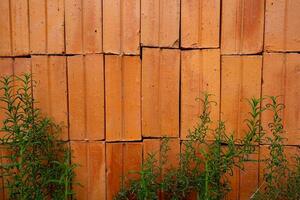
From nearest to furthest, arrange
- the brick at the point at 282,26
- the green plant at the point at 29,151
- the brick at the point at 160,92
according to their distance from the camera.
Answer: the green plant at the point at 29,151, the brick at the point at 282,26, the brick at the point at 160,92

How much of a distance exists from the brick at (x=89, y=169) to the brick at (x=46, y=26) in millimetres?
881

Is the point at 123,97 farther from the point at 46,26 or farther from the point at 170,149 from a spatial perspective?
the point at 46,26

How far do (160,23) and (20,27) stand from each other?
1235 millimetres

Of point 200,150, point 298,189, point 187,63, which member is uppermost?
point 187,63

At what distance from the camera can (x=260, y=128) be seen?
3082mm

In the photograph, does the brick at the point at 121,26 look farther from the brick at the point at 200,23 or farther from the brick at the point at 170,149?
the brick at the point at 170,149

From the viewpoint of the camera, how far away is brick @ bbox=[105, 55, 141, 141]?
10.7 ft

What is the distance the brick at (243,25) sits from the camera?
124 inches

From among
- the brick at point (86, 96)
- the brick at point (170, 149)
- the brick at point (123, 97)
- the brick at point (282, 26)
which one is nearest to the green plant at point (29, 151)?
the brick at point (86, 96)

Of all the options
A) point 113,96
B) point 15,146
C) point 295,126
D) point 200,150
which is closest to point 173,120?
point 200,150

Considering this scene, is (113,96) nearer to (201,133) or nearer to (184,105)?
(184,105)

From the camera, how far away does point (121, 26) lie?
3.23 meters

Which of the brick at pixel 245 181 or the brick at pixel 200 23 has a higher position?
the brick at pixel 200 23

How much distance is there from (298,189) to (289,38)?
1259mm
